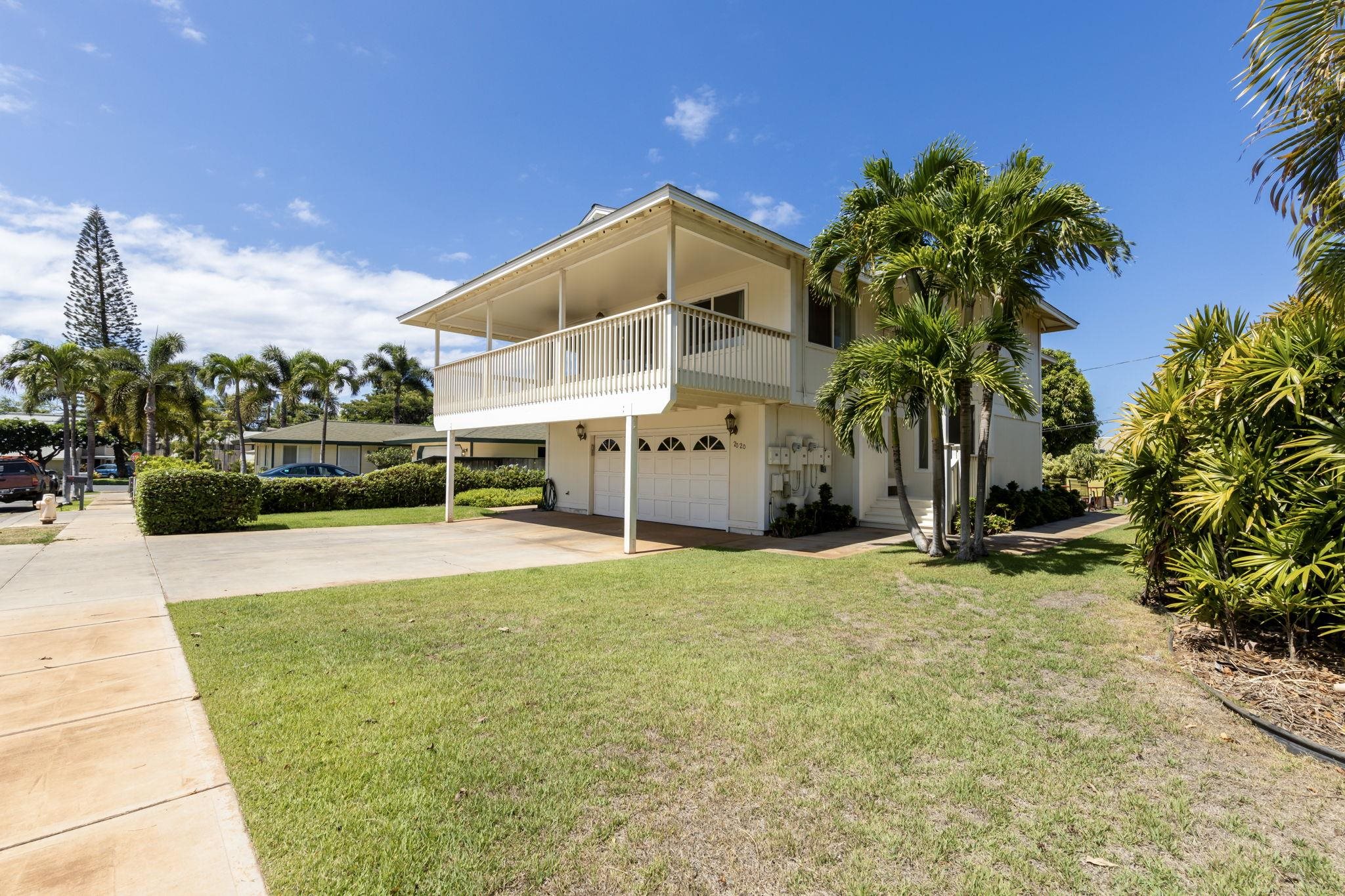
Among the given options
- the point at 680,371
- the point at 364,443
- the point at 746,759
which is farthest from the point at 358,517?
the point at 364,443

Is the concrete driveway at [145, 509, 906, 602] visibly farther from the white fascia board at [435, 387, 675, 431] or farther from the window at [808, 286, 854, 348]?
the window at [808, 286, 854, 348]

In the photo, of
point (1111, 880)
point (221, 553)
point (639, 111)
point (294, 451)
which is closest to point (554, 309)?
point (639, 111)

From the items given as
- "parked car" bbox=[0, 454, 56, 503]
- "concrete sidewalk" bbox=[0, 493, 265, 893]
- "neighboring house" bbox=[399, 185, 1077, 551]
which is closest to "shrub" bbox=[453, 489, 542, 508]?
"neighboring house" bbox=[399, 185, 1077, 551]

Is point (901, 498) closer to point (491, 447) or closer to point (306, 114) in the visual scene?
point (306, 114)

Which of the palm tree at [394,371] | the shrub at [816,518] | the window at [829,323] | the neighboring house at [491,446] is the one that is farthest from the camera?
the palm tree at [394,371]

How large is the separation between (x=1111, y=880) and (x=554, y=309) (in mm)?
15839

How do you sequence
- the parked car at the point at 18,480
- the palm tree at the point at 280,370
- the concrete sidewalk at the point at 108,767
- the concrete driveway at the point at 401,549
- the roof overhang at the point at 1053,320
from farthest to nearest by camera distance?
the palm tree at the point at 280,370 → the parked car at the point at 18,480 → the roof overhang at the point at 1053,320 → the concrete driveway at the point at 401,549 → the concrete sidewalk at the point at 108,767

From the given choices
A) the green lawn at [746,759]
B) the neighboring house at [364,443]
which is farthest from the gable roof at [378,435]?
the green lawn at [746,759]

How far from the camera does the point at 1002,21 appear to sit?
10.5 meters

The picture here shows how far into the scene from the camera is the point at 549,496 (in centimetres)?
1783

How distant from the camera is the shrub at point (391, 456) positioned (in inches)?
1217

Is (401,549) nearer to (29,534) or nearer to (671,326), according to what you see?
(671,326)

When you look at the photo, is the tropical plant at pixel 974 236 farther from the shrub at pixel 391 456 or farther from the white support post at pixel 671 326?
the shrub at pixel 391 456

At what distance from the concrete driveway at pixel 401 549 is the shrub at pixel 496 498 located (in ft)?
13.9
